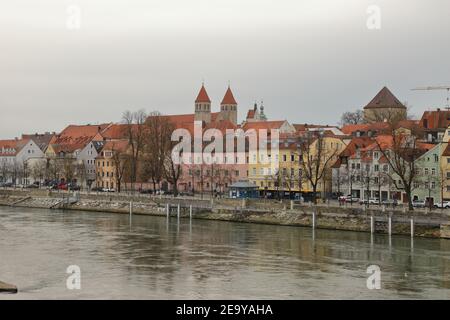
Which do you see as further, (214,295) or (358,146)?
(358,146)

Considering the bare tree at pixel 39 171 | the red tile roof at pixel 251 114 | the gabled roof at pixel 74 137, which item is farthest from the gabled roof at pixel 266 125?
the red tile roof at pixel 251 114

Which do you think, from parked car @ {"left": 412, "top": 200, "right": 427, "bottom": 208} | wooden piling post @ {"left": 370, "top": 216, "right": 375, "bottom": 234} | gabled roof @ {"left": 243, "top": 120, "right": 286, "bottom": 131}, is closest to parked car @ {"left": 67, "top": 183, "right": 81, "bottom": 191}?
gabled roof @ {"left": 243, "top": 120, "right": 286, "bottom": 131}

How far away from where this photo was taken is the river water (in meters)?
33.7

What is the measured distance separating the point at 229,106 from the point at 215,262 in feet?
301

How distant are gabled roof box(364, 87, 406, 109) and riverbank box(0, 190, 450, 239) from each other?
54.2m

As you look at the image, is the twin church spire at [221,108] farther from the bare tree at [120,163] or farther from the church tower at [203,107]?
the bare tree at [120,163]

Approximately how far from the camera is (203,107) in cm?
12738

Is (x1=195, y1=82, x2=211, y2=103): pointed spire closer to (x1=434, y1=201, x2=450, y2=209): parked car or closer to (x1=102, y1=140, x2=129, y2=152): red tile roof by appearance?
(x1=102, y1=140, x2=129, y2=152): red tile roof

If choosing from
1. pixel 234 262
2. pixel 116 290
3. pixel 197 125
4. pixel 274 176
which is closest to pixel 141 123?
pixel 197 125

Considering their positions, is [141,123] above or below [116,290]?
above
